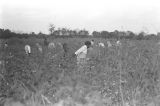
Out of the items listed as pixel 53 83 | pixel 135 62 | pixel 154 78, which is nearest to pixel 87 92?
pixel 53 83

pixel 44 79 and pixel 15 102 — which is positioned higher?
pixel 44 79

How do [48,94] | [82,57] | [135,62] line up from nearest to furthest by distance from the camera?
[48,94] < [135,62] < [82,57]

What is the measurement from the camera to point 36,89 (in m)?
3.35

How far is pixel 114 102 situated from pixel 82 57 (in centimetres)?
346

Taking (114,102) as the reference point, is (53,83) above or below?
above

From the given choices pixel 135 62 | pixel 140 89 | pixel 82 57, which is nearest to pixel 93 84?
pixel 140 89

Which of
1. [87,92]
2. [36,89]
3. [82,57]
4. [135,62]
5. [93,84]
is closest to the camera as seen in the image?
[36,89]

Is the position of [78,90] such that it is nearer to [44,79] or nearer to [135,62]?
[44,79]

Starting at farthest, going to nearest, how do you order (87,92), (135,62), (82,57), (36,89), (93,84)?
(82,57) → (135,62) → (93,84) → (87,92) → (36,89)

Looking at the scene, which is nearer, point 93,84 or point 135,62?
point 93,84

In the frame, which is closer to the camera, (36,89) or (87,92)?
(36,89)

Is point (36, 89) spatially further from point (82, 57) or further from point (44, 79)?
point (82, 57)

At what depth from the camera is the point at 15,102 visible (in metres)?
3.53

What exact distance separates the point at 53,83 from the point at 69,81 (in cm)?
31
